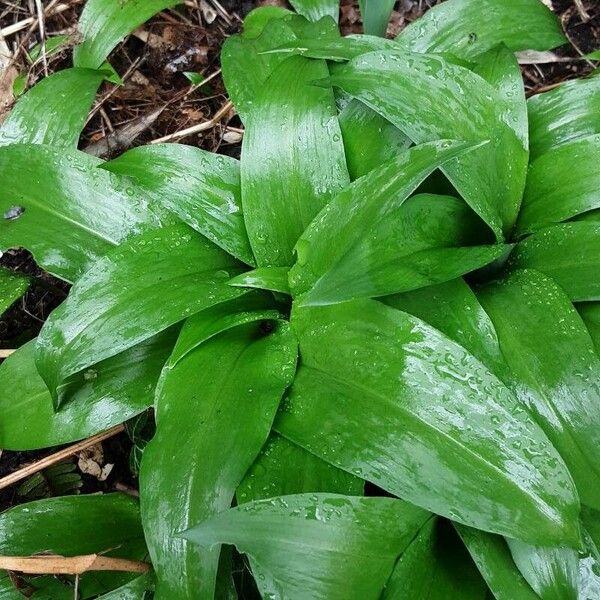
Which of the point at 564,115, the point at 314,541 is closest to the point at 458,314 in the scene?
the point at 314,541

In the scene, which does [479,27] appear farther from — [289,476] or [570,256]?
[289,476]

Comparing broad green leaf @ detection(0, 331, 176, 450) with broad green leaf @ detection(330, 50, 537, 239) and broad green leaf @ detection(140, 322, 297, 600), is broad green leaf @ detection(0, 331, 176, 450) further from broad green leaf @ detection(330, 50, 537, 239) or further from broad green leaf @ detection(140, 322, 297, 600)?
broad green leaf @ detection(330, 50, 537, 239)

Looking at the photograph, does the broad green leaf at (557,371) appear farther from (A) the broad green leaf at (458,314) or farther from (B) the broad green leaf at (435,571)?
(B) the broad green leaf at (435,571)

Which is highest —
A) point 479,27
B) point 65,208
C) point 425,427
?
point 479,27

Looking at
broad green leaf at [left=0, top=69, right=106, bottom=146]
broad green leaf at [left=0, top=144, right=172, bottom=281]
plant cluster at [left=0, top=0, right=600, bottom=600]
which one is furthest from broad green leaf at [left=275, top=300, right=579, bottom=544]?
broad green leaf at [left=0, top=69, right=106, bottom=146]

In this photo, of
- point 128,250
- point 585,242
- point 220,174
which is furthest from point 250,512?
point 585,242

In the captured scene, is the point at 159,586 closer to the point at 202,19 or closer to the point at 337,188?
the point at 337,188

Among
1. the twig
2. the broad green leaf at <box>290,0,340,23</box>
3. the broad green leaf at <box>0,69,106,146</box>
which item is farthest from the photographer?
the twig
